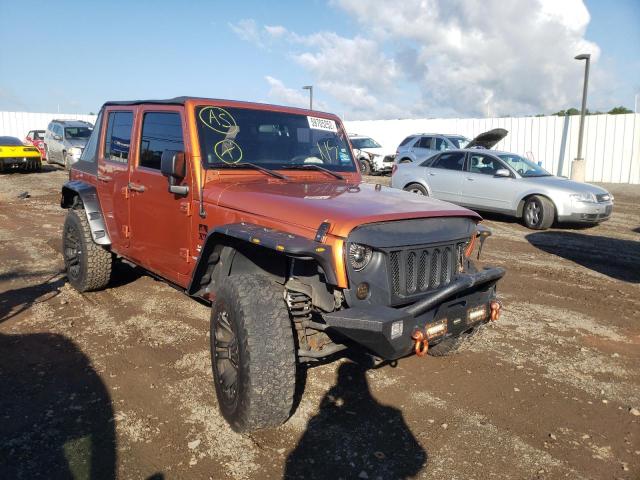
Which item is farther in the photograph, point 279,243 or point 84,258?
point 84,258

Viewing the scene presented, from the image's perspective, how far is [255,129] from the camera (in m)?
4.24

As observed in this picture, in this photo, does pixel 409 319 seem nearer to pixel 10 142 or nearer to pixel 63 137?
pixel 10 142

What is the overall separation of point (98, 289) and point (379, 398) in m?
3.62

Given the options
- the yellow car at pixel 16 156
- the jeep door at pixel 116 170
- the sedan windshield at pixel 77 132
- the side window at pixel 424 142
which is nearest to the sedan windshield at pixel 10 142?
the yellow car at pixel 16 156

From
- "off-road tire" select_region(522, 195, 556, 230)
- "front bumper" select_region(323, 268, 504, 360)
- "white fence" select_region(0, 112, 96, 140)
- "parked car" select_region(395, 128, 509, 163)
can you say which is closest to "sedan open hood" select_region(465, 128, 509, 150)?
"parked car" select_region(395, 128, 509, 163)

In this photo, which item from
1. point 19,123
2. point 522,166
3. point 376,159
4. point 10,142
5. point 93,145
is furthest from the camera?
point 19,123

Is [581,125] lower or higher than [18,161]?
higher

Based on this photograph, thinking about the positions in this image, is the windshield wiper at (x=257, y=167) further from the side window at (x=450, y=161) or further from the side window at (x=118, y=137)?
the side window at (x=450, y=161)

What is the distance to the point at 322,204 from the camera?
325 centimetres

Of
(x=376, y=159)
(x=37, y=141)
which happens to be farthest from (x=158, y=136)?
(x=37, y=141)

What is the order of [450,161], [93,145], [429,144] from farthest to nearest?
[429,144]
[450,161]
[93,145]

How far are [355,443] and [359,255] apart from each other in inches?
44.9

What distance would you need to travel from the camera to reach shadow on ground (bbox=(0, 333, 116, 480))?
284cm

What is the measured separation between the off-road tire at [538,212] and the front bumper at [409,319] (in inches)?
296
